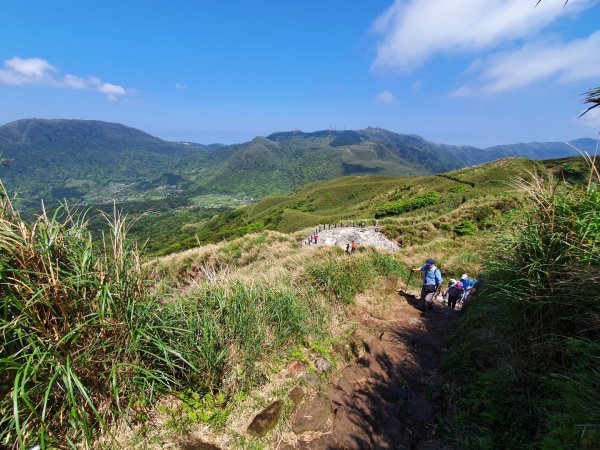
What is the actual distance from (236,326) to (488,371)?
11.8 ft

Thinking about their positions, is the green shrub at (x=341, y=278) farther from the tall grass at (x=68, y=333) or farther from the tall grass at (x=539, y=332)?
the tall grass at (x=68, y=333)

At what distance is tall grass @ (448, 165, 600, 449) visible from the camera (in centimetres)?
335

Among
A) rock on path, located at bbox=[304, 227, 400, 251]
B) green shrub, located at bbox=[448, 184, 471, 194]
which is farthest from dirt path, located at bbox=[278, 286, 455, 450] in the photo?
green shrub, located at bbox=[448, 184, 471, 194]

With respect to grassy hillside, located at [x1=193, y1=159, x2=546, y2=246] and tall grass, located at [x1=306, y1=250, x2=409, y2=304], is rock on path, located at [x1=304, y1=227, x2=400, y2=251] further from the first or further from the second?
tall grass, located at [x1=306, y1=250, x2=409, y2=304]

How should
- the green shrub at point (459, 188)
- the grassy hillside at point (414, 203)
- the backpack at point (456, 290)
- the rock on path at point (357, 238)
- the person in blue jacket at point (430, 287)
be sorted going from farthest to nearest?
the green shrub at point (459, 188) < the grassy hillside at point (414, 203) < the rock on path at point (357, 238) < the backpack at point (456, 290) < the person in blue jacket at point (430, 287)

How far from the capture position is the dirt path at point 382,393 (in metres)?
3.92

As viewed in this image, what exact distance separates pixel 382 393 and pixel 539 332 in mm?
2283

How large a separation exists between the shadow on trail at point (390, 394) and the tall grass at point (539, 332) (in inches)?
16.2

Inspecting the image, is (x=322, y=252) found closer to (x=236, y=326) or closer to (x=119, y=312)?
(x=236, y=326)

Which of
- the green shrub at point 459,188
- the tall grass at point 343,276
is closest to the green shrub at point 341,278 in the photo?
the tall grass at point 343,276

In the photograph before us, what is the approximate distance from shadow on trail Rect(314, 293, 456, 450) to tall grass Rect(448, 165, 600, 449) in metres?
0.41

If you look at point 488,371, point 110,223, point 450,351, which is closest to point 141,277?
point 110,223

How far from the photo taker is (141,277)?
151 inches

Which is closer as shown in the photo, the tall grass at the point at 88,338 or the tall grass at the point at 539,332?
the tall grass at the point at 88,338
